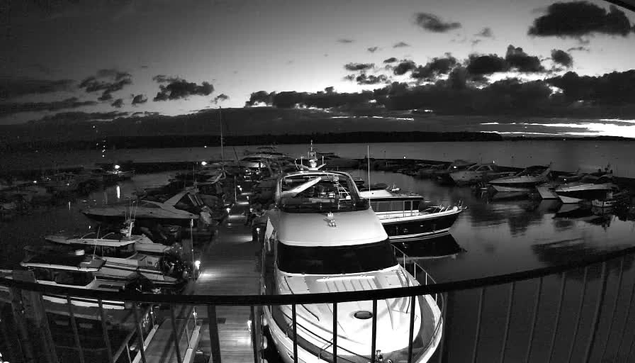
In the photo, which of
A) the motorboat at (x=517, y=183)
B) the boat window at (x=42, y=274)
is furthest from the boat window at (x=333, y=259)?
the motorboat at (x=517, y=183)

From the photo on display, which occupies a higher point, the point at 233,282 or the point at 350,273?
the point at 350,273

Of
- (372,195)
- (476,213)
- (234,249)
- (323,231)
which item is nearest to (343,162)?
(476,213)

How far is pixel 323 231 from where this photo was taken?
689 cm

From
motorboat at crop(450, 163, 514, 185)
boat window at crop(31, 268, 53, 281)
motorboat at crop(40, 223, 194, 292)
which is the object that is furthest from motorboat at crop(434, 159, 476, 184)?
boat window at crop(31, 268, 53, 281)

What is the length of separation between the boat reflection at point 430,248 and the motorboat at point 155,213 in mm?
9923

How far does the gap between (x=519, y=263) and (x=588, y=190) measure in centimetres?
1603

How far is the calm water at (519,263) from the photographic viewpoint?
920 cm

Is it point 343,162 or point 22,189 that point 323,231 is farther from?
point 343,162

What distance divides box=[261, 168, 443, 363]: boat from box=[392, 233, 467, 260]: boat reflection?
10184 mm

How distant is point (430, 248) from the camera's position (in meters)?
18.6

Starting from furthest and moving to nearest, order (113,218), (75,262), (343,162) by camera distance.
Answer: (343,162), (113,218), (75,262)

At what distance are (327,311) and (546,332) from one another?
7812mm

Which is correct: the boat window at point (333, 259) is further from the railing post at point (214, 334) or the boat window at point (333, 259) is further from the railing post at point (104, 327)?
the railing post at point (104, 327)

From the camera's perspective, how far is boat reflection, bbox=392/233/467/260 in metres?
17.8
